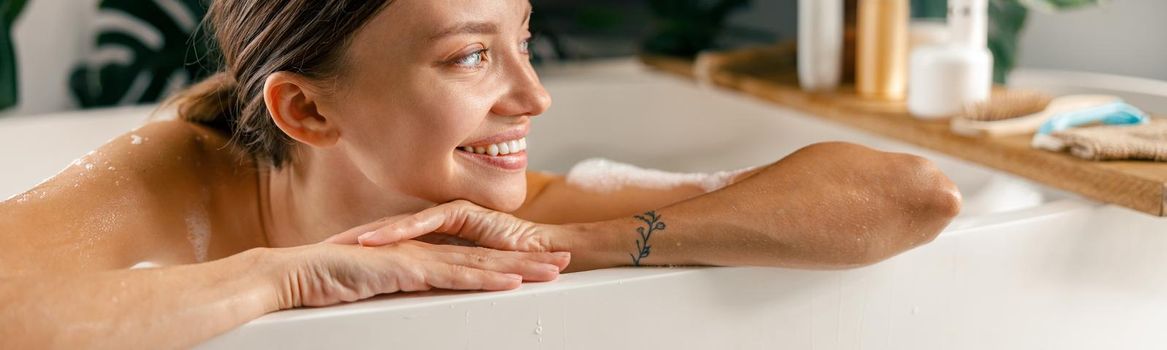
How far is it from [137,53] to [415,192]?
1.49 meters

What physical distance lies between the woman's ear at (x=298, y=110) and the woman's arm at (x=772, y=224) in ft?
0.51

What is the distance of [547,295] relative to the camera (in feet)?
2.92

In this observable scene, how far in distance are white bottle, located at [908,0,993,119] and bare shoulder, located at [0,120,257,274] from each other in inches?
38.7

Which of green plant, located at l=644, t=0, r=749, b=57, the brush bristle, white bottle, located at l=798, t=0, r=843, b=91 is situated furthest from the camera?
green plant, located at l=644, t=0, r=749, b=57

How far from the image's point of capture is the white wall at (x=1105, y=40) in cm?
199

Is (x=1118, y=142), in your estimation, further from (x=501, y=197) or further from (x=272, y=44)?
(x=272, y=44)

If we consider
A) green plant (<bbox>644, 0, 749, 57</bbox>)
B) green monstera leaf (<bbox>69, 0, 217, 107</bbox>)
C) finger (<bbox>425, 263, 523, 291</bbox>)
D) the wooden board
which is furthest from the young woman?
green plant (<bbox>644, 0, 749, 57</bbox>)

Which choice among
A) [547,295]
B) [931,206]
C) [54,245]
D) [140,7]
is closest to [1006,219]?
[931,206]

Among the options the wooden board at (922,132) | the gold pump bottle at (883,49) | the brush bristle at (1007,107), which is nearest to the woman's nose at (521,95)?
the wooden board at (922,132)

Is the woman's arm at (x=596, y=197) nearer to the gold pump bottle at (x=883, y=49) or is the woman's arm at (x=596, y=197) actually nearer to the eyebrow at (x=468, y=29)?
the eyebrow at (x=468, y=29)

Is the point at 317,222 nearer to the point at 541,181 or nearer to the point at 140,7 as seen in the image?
the point at 541,181

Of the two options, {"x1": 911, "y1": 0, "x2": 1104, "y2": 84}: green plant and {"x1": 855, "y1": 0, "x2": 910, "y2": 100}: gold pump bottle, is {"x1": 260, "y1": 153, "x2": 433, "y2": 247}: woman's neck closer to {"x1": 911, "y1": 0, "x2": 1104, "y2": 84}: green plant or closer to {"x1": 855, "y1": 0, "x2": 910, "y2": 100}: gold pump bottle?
{"x1": 855, "y1": 0, "x2": 910, "y2": 100}: gold pump bottle

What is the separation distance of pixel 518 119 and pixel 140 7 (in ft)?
5.02

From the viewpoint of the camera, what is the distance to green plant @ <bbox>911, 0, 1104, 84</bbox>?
2066 millimetres
